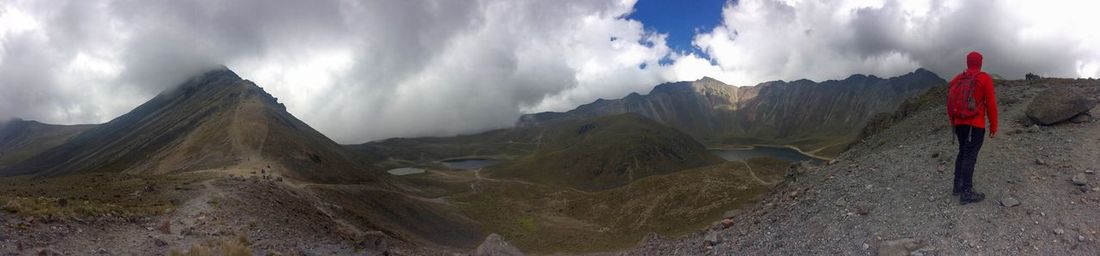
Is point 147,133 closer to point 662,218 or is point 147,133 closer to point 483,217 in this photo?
point 483,217

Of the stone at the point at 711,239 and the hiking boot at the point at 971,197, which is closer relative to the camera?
the hiking boot at the point at 971,197

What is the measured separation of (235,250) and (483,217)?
66.6 metres

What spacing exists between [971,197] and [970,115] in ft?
6.31

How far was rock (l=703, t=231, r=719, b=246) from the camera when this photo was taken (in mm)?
15430

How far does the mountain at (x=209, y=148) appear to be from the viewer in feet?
285

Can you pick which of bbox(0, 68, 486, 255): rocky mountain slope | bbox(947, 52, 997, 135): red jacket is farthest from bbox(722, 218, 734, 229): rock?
bbox(0, 68, 486, 255): rocky mountain slope

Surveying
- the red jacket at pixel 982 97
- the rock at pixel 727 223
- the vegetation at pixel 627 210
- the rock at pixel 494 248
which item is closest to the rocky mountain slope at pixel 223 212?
the rock at pixel 494 248

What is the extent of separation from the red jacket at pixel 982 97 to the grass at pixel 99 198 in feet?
88.4

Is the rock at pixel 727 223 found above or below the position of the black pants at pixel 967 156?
below

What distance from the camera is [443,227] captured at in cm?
6612

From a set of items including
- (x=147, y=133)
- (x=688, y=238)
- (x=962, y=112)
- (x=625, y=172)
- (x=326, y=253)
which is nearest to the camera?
(x=962, y=112)

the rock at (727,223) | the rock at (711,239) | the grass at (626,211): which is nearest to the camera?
the rock at (711,239)

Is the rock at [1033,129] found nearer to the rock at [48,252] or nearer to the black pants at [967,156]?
the black pants at [967,156]

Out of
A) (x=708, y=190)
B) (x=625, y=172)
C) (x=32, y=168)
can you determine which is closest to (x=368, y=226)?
(x=708, y=190)
